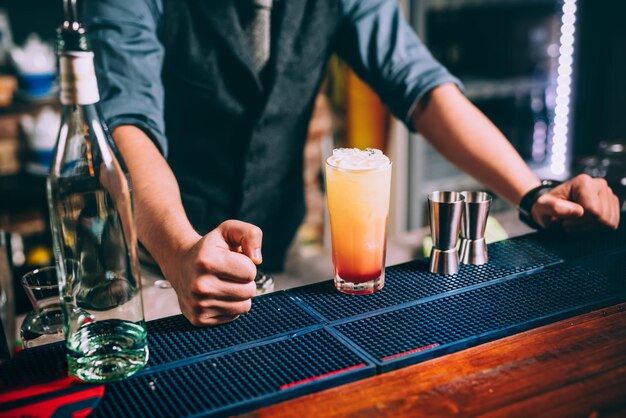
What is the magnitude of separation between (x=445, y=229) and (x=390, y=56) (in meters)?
0.80

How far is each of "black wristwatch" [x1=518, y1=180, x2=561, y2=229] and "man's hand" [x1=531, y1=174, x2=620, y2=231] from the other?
24 millimetres

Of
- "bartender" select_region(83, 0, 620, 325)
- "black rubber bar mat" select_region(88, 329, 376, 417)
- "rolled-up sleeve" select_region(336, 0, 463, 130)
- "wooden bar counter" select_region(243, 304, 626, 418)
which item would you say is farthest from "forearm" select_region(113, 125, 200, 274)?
"rolled-up sleeve" select_region(336, 0, 463, 130)

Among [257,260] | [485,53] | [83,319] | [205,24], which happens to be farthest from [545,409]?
[485,53]

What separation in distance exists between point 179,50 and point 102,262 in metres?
1.01

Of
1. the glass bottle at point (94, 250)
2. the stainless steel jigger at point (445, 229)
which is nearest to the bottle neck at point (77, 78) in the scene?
the glass bottle at point (94, 250)

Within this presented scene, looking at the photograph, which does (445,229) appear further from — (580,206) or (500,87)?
(500,87)

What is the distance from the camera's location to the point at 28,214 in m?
3.36

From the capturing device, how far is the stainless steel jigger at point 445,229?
1163mm

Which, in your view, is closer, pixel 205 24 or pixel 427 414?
pixel 427 414

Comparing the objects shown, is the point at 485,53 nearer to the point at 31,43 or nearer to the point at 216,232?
the point at 31,43

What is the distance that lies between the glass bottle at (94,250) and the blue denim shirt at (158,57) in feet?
1.78

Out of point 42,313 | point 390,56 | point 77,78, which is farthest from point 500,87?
point 77,78

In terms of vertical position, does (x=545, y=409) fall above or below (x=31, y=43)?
below

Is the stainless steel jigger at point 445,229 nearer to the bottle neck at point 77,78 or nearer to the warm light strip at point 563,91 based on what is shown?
the bottle neck at point 77,78
